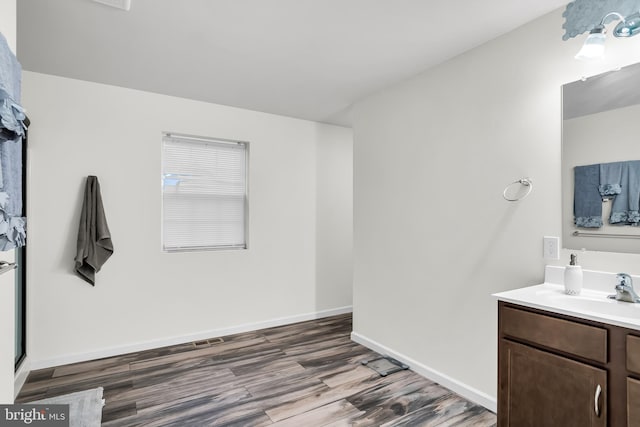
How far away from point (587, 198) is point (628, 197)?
170 millimetres

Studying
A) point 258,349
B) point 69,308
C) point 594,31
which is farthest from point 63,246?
point 594,31

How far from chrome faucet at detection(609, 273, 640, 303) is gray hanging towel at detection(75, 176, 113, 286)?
A: 3.57m

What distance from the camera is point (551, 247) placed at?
198cm

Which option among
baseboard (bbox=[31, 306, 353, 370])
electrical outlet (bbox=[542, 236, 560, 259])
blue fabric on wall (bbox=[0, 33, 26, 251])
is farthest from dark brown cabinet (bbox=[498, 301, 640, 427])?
baseboard (bbox=[31, 306, 353, 370])

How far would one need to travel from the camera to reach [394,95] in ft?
10.1

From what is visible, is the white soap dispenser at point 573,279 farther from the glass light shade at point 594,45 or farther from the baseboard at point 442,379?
the glass light shade at point 594,45

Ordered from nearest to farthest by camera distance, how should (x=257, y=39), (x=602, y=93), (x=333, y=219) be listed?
1. (x=602, y=93)
2. (x=257, y=39)
3. (x=333, y=219)

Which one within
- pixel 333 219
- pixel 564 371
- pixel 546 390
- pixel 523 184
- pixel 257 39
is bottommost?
pixel 546 390

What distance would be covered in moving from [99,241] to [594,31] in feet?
12.1

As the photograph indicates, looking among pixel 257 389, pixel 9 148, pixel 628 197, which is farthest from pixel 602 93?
pixel 257 389

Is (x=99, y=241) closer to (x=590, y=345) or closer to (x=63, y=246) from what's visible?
(x=63, y=246)

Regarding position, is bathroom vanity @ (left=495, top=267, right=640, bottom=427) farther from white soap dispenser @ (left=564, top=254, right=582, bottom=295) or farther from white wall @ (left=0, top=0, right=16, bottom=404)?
white wall @ (left=0, top=0, right=16, bottom=404)

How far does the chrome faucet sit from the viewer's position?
1.59 metres
